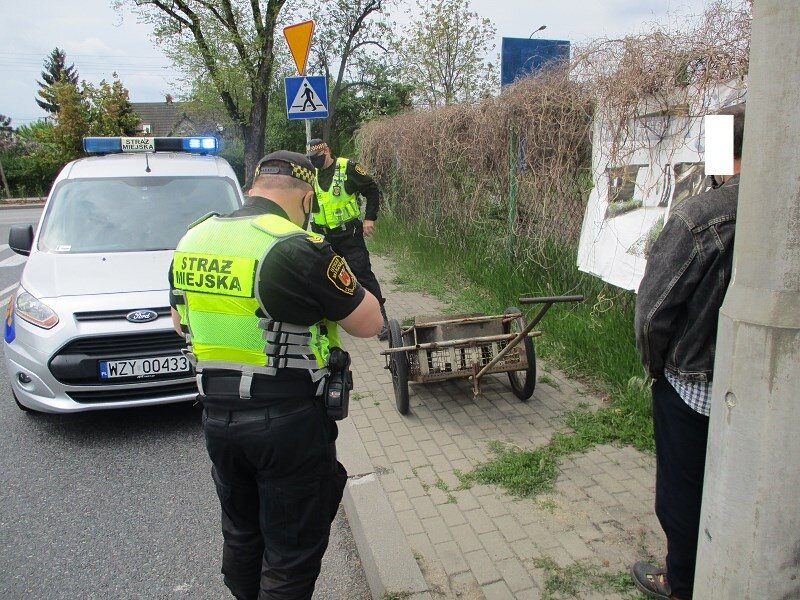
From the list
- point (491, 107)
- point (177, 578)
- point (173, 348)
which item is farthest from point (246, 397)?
point (491, 107)

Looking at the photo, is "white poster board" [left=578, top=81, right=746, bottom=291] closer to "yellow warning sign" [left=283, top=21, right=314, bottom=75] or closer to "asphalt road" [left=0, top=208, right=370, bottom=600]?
"asphalt road" [left=0, top=208, right=370, bottom=600]

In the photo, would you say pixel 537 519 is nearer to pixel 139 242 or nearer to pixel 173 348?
pixel 173 348

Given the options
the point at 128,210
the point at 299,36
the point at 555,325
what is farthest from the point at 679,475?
the point at 299,36

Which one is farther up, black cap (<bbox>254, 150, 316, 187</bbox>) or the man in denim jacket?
black cap (<bbox>254, 150, 316, 187</bbox>)

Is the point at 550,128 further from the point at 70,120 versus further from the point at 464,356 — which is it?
the point at 70,120

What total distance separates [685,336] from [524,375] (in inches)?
102

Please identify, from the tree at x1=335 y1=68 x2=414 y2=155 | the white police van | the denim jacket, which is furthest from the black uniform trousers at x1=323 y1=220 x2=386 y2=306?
the tree at x1=335 y1=68 x2=414 y2=155

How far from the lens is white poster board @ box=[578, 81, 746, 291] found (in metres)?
4.22

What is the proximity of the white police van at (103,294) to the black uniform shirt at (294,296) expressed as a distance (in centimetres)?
243

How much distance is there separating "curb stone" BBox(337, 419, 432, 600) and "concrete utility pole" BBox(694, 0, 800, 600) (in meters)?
1.60

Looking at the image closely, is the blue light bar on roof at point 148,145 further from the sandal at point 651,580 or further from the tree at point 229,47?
the tree at point 229,47

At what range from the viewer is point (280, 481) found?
A: 2.19 m

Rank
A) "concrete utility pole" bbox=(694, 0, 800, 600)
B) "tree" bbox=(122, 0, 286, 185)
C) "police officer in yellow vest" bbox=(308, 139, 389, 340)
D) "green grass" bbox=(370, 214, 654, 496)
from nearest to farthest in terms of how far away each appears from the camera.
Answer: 1. "concrete utility pole" bbox=(694, 0, 800, 600)
2. "green grass" bbox=(370, 214, 654, 496)
3. "police officer in yellow vest" bbox=(308, 139, 389, 340)
4. "tree" bbox=(122, 0, 286, 185)

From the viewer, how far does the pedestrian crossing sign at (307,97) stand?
7527mm
